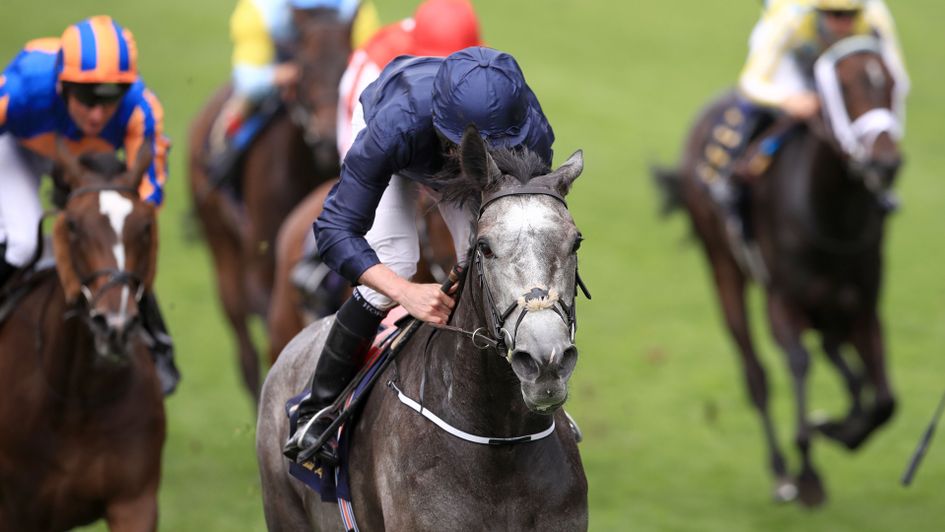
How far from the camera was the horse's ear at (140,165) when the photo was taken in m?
5.66

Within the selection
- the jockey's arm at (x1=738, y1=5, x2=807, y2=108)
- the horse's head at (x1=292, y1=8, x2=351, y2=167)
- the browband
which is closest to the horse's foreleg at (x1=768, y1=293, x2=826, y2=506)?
the jockey's arm at (x1=738, y1=5, x2=807, y2=108)

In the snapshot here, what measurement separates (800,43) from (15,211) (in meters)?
4.87

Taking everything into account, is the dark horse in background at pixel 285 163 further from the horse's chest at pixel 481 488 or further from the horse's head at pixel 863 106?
the horse's chest at pixel 481 488

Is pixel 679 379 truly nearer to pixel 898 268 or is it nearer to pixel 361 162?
pixel 898 268

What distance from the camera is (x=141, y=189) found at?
5.88 metres

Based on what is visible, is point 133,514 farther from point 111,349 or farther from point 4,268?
point 4,268

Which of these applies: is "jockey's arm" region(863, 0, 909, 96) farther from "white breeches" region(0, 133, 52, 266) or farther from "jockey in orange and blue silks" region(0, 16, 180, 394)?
"white breeches" region(0, 133, 52, 266)

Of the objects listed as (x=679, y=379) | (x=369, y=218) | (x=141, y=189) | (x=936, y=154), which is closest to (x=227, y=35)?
(x=936, y=154)

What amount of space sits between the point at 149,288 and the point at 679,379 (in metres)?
6.18

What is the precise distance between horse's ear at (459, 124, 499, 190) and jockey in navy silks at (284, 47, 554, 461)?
13cm

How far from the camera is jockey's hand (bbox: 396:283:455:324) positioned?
13.5 feet

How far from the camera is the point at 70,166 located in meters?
5.61

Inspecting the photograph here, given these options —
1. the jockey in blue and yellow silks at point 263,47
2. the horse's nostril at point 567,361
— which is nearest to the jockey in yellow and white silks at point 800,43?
the jockey in blue and yellow silks at point 263,47

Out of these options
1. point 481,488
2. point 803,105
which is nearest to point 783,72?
point 803,105
